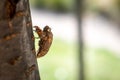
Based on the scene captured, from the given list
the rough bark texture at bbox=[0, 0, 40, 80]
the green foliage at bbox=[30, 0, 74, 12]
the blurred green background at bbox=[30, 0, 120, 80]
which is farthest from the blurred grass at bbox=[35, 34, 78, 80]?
the rough bark texture at bbox=[0, 0, 40, 80]

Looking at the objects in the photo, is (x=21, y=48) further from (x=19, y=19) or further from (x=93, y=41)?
(x=93, y=41)

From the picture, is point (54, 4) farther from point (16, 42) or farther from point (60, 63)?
point (16, 42)

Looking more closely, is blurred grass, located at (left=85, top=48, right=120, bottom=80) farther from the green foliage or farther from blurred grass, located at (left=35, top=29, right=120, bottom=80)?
the green foliage

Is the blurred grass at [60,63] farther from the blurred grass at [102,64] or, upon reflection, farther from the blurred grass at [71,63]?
the blurred grass at [102,64]

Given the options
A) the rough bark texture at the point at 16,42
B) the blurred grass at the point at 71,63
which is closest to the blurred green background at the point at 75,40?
the blurred grass at the point at 71,63

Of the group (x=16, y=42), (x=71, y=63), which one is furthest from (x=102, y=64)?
(x=16, y=42)
